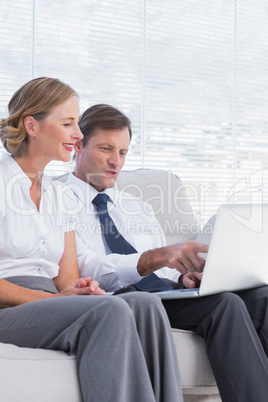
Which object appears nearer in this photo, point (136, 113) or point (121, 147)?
point (121, 147)

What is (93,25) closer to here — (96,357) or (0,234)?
(0,234)

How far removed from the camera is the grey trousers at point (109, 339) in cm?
133

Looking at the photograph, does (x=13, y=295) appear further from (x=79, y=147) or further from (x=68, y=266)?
(x=79, y=147)

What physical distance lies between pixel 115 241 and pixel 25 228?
52cm

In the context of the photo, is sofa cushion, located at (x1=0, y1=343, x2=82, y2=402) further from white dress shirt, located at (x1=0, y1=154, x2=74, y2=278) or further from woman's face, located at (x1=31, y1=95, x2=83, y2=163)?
woman's face, located at (x1=31, y1=95, x2=83, y2=163)

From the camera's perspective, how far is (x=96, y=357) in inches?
52.9

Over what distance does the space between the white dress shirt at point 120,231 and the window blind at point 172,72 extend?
0.88 meters

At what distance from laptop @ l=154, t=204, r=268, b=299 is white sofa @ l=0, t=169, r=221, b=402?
0.23m

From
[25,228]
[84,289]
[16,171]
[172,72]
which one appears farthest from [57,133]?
[172,72]

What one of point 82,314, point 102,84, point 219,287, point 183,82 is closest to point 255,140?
point 183,82

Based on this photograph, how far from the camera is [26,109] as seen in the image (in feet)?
6.08

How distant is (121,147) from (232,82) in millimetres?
1761

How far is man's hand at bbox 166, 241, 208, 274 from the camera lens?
1.67 meters

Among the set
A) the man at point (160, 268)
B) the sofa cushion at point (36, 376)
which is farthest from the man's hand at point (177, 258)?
the sofa cushion at point (36, 376)
